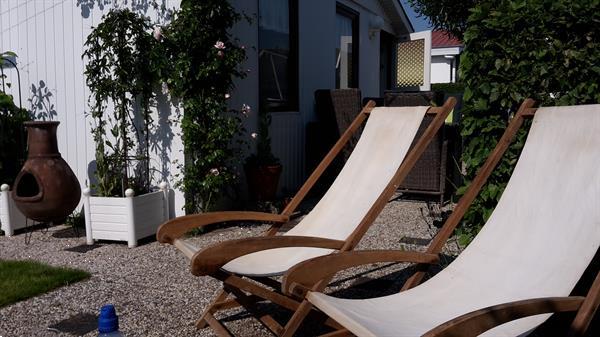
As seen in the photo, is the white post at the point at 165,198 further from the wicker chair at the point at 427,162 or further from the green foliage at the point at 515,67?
the green foliage at the point at 515,67

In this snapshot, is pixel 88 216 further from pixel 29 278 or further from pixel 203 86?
pixel 203 86

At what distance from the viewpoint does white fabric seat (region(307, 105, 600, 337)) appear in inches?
81.9

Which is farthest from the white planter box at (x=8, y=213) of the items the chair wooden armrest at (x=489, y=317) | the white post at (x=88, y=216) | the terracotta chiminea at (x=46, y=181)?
the chair wooden armrest at (x=489, y=317)

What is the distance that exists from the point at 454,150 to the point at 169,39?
3214mm

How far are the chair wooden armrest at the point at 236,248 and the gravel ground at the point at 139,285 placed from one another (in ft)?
1.75

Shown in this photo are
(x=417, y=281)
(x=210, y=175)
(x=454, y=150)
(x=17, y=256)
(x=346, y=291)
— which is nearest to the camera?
(x=417, y=281)

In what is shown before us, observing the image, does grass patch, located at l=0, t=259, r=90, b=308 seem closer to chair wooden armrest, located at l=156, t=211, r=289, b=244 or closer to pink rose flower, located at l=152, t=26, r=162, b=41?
chair wooden armrest, located at l=156, t=211, r=289, b=244

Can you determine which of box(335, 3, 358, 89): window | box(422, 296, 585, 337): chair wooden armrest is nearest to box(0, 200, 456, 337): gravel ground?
box(422, 296, 585, 337): chair wooden armrest

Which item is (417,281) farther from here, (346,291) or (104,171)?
(104,171)

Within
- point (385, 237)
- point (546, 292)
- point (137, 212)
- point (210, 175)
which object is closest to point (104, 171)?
point (137, 212)

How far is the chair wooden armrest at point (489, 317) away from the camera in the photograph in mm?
1567

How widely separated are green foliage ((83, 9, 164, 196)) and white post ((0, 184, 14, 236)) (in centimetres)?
73

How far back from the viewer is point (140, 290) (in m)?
3.52

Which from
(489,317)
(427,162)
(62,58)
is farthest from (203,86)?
(489,317)
